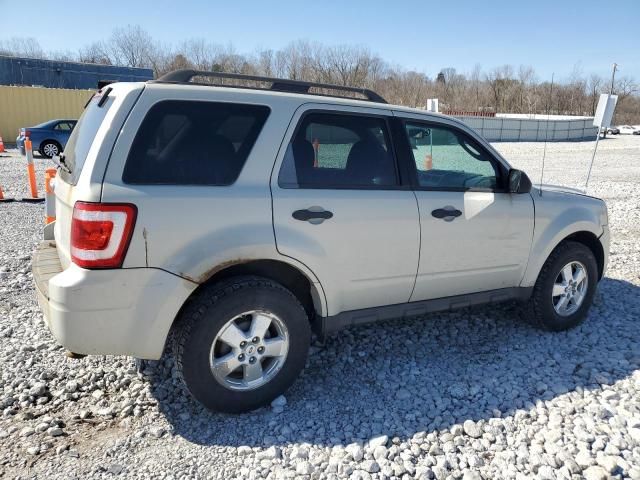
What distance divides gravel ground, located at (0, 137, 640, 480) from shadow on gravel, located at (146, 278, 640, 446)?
0.01 m

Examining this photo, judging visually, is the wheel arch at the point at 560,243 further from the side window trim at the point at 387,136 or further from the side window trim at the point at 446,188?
the side window trim at the point at 387,136

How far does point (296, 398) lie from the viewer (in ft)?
11.0

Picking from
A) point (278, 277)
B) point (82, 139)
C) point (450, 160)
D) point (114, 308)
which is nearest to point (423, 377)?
point (278, 277)

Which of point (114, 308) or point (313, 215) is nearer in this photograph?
point (114, 308)

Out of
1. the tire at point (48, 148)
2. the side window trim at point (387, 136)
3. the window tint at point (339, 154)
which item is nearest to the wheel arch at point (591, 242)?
the side window trim at point (387, 136)

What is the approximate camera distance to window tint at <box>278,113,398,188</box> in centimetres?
315

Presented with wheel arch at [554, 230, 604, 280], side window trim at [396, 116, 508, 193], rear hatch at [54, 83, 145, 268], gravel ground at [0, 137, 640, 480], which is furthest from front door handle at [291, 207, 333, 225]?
wheel arch at [554, 230, 604, 280]

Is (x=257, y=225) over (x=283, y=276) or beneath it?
over

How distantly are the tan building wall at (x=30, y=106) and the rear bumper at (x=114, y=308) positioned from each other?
28478mm

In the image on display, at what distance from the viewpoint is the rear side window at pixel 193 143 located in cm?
273

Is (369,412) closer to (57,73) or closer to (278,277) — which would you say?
(278,277)

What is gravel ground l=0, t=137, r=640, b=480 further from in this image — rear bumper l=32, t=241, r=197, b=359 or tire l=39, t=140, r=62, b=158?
tire l=39, t=140, r=62, b=158

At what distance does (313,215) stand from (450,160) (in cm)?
147

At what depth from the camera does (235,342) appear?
3.00 meters
